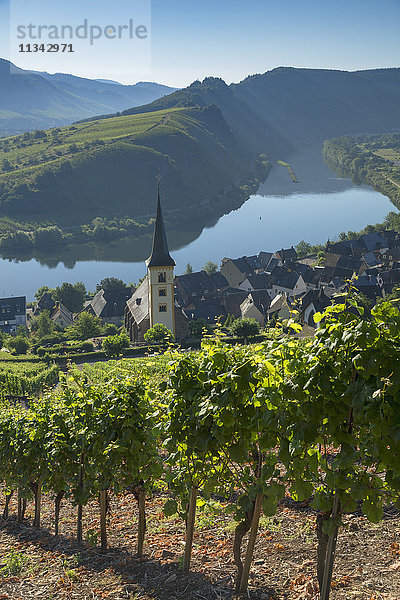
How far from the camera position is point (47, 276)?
89875 millimetres

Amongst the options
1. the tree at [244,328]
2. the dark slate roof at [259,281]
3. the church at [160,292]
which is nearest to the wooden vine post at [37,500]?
the tree at [244,328]

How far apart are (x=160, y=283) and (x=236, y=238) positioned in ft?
191

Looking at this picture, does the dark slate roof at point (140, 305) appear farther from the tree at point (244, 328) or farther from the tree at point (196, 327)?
the tree at point (244, 328)

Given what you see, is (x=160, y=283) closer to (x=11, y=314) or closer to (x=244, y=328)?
(x=244, y=328)

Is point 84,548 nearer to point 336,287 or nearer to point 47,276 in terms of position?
point 336,287

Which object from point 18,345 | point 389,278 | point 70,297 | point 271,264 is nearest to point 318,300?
point 389,278

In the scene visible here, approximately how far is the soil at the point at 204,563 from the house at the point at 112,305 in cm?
5423

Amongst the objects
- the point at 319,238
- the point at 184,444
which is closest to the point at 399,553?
the point at 184,444

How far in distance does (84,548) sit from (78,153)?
164 metres

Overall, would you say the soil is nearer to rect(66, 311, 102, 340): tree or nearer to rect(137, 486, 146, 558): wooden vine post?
rect(137, 486, 146, 558): wooden vine post

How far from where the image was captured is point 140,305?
5225cm

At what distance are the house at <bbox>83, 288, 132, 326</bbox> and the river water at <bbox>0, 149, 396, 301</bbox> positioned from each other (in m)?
16.4

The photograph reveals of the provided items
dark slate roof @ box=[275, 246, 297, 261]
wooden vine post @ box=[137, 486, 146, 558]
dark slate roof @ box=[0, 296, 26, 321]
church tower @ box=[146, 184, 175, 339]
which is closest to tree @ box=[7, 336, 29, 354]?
church tower @ box=[146, 184, 175, 339]

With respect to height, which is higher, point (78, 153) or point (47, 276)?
point (78, 153)
